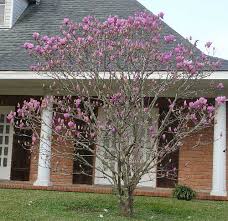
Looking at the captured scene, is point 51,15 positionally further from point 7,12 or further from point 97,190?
point 97,190

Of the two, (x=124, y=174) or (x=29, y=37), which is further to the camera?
(x=29, y=37)

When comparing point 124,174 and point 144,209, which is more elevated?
point 124,174

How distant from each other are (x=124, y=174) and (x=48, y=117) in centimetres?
450

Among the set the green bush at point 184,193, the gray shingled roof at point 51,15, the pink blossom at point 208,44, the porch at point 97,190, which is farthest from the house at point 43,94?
the pink blossom at point 208,44

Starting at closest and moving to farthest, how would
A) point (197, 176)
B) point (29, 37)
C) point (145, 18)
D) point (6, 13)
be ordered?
point (145, 18) < point (197, 176) < point (29, 37) < point (6, 13)

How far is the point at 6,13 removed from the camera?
16188 mm

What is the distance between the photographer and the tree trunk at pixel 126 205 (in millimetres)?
9164

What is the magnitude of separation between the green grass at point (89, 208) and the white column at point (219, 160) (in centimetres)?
77

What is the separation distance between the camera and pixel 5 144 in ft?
50.5

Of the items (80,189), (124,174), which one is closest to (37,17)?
(80,189)

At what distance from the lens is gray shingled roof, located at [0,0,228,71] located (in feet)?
48.1

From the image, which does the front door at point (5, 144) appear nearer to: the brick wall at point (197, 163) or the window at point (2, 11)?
the window at point (2, 11)

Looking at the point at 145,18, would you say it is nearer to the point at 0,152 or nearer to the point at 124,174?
the point at 124,174

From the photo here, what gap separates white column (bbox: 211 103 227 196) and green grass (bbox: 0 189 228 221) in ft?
2.54
